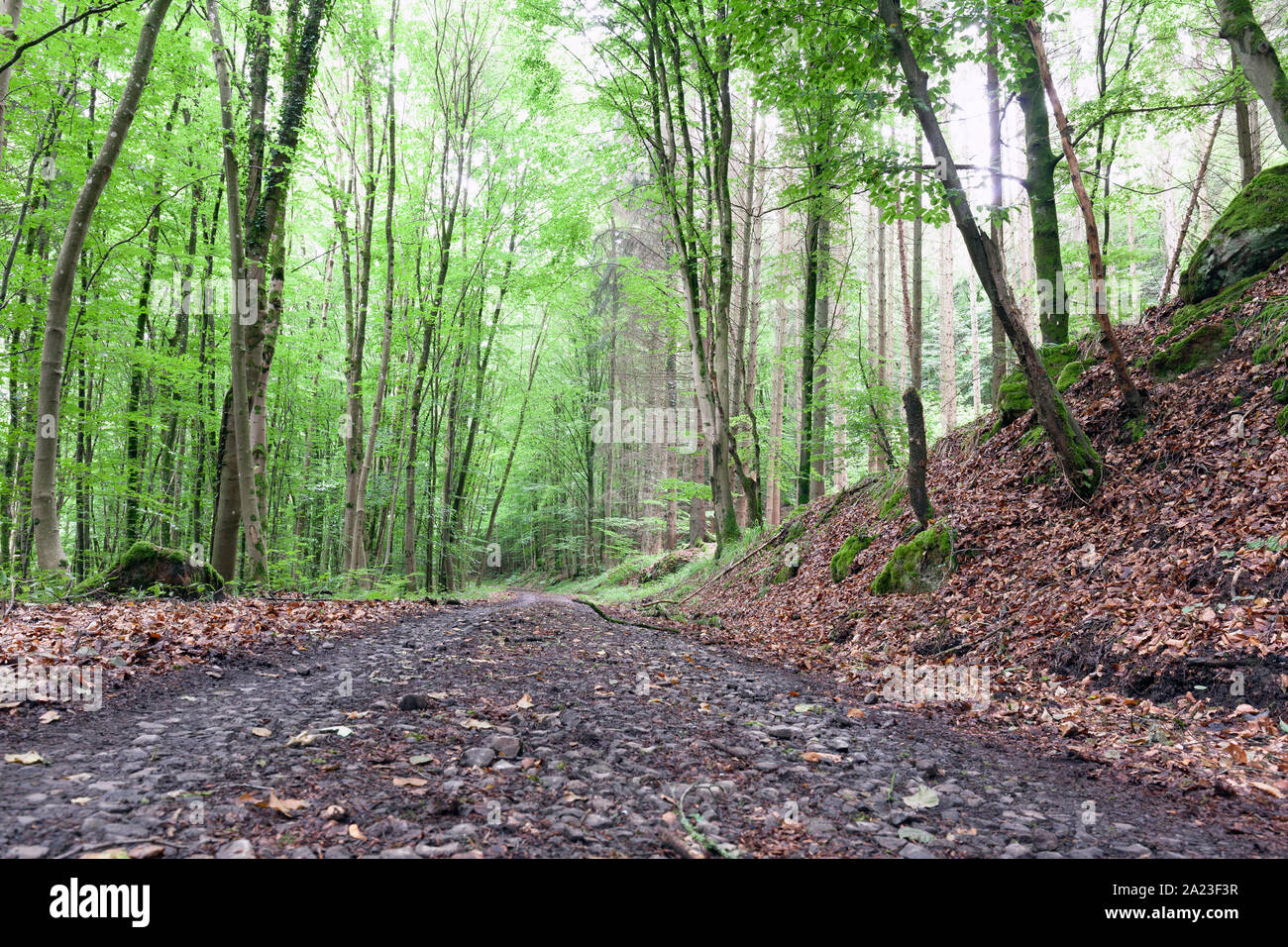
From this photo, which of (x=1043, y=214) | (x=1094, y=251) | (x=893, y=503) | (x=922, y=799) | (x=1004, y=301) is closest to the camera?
(x=922, y=799)

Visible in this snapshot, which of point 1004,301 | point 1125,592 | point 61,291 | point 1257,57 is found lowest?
point 1125,592

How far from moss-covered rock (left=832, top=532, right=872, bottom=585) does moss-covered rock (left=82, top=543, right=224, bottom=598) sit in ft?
27.6

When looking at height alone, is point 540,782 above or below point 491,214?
below

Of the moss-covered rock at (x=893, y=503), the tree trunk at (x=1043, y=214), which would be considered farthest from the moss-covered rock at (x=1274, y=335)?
the moss-covered rock at (x=893, y=503)

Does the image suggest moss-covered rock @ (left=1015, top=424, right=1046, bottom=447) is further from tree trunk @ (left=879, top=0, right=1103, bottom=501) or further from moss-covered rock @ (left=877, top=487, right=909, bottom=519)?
moss-covered rock @ (left=877, top=487, right=909, bottom=519)

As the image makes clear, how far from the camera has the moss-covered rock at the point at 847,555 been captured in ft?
27.9

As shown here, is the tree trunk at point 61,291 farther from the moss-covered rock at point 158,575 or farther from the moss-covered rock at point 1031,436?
the moss-covered rock at point 1031,436

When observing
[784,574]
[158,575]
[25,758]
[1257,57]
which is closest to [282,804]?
[25,758]

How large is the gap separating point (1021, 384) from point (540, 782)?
8.46 meters

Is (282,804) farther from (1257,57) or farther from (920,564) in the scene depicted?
(1257,57)

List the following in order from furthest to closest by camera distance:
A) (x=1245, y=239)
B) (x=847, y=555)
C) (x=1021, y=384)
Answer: (x=847, y=555), (x=1021, y=384), (x=1245, y=239)

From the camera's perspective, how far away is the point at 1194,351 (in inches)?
256

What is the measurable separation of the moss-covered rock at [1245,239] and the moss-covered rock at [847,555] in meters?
4.87
